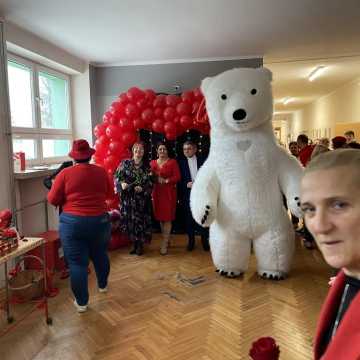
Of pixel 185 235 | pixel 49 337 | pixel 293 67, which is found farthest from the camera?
pixel 293 67

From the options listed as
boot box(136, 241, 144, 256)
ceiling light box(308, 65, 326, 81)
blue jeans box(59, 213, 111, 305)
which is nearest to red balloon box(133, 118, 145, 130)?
boot box(136, 241, 144, 256)

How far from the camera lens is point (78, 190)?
2.53m

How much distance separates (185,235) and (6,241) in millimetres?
2965

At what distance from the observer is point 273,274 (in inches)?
127

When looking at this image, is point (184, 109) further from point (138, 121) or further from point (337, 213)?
point (337, 213)

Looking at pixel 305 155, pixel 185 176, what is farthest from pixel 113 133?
pixel 305 155

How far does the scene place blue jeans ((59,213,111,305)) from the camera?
2549mm

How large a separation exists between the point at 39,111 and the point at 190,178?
1.95 meters

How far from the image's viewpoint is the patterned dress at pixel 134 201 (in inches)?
150

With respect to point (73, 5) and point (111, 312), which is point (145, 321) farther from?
point (73, 5)

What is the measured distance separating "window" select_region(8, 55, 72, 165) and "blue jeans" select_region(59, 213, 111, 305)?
1671 mm

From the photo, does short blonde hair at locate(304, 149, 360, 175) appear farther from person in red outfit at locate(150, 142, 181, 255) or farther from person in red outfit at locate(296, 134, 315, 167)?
person in red outfit at locate(296, 134, 315, 167)

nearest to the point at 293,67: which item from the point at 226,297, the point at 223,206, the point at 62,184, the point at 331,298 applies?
the point at 223,206

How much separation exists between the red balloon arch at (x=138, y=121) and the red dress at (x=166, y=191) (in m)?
0.45
